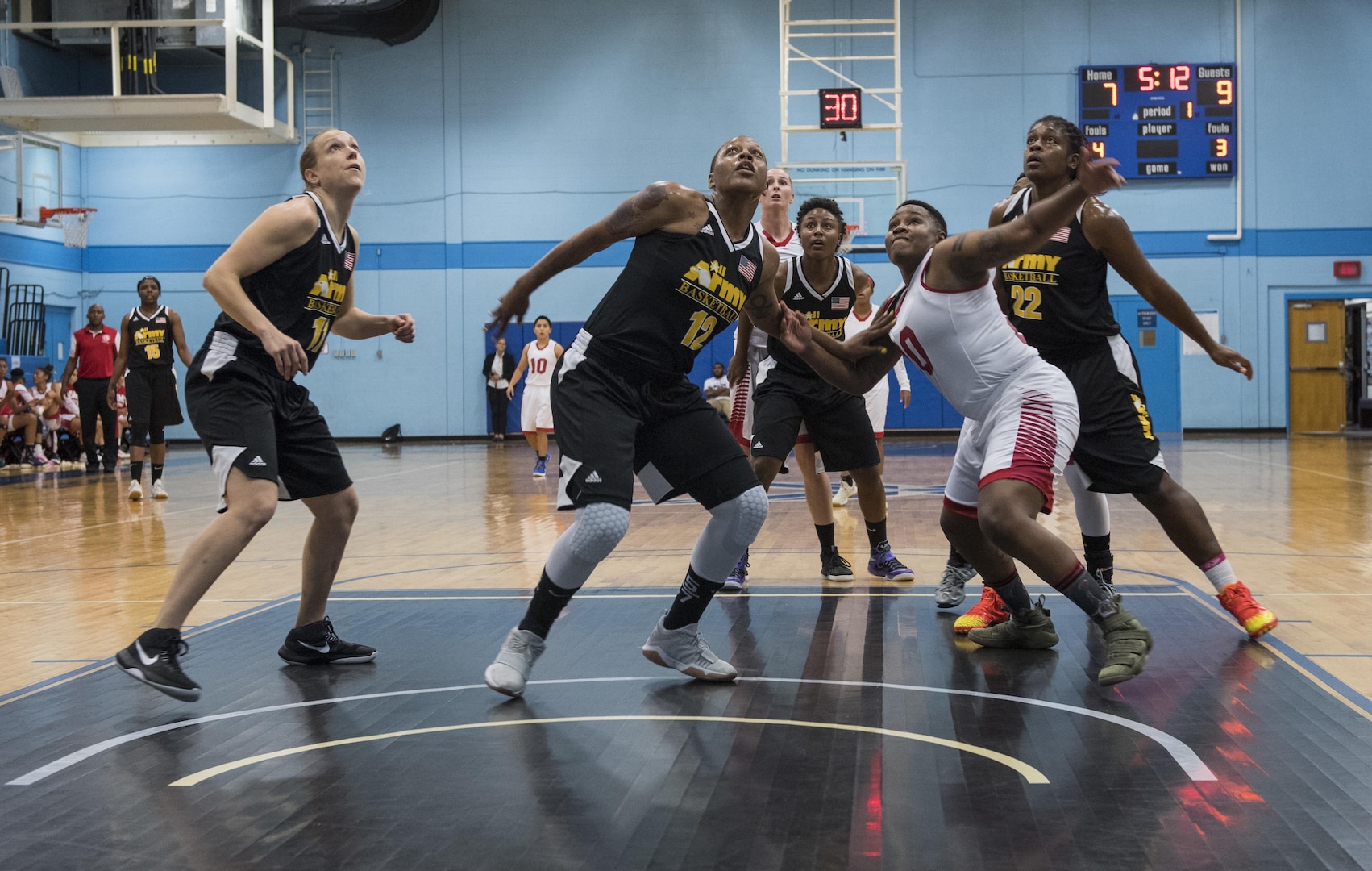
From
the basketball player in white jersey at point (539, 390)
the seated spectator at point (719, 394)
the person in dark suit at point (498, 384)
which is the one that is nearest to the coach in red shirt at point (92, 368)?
the basketball player in white jersey at point (539, 390)

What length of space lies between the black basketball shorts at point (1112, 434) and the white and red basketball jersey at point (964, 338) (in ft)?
1.77

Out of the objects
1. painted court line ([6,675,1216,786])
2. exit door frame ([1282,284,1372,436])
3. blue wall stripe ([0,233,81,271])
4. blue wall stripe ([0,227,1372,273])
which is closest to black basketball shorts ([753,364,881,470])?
painted court line ([6,675,1216,786])

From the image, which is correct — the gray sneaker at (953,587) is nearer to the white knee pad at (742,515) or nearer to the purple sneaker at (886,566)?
the purple sneaker at (886,566)

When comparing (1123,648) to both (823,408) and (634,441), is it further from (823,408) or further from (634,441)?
(823,408)

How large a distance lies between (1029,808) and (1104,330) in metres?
2.34

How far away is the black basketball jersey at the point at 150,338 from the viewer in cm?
1023

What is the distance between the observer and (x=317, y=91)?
68.5 feet

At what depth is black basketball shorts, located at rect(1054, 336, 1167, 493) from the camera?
4.21 metres

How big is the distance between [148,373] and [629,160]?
11544mm

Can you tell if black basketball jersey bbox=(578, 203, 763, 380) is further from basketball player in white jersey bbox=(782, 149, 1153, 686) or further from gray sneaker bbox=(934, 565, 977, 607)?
gray sneaker bbox=(934, 565, 977, 607)

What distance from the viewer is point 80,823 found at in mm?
2561

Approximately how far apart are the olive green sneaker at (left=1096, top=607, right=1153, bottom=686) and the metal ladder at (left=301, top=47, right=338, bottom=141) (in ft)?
64.6

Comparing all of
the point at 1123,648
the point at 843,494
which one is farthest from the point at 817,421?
the point at 843,494

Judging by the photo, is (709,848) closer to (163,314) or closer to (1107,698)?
(1107,698)
